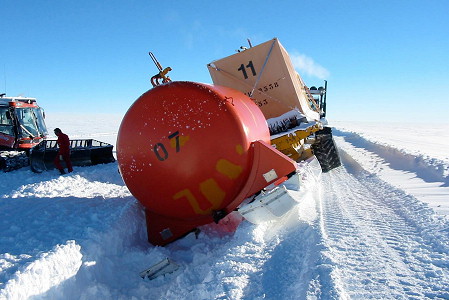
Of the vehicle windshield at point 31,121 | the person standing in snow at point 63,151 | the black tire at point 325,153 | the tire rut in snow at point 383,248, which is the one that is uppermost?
the vehicle windshield at point 31,121

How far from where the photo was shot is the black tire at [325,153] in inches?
339

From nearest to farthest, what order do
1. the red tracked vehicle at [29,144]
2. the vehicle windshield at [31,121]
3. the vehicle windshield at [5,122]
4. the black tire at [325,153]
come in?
the red tracked vehicle at [29,144], the black tire at [325,153], the vehicle windshield at [5,122], the vehicle windshield at [31,121]

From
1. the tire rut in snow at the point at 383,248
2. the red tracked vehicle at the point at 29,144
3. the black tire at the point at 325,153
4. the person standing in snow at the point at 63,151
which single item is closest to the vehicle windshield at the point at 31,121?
the red tracked vehicle at the point at 29,144

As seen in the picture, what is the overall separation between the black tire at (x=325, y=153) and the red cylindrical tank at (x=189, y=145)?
5046 millimetres

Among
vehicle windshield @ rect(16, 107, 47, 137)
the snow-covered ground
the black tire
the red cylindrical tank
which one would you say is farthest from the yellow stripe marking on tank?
vehicle windshield @ rect(16, 107, 47, 137)

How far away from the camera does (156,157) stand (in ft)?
12.9

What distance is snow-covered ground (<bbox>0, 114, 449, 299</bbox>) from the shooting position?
2.86m

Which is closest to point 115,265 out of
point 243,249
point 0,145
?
point 243,249

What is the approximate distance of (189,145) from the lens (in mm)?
3787

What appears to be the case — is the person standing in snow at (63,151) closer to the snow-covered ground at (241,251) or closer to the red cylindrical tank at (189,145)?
the snow-covered ground at (241,251)

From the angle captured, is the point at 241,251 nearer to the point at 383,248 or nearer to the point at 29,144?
the point at 383,248

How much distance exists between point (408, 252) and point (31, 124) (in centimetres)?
1134

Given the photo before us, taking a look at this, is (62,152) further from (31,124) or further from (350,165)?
(350,165)

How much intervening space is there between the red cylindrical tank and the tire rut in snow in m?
1.46
